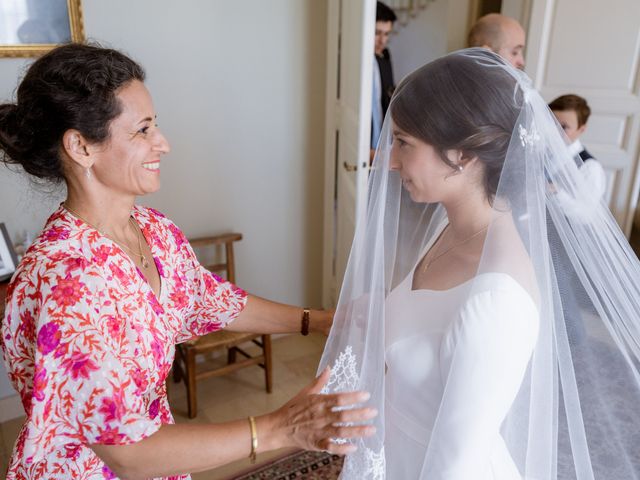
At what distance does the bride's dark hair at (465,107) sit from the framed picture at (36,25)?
167 cm

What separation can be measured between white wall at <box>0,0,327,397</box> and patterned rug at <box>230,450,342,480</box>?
104 centimetres

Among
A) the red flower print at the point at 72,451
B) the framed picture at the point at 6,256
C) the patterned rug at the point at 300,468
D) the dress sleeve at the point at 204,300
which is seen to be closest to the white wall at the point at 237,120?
the framed picture at the point at 6,256

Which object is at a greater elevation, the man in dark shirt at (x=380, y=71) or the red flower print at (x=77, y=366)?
the man in dark shirt at (x=380, y=71)

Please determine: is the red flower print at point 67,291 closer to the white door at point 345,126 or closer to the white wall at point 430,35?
the white door at point 345,126

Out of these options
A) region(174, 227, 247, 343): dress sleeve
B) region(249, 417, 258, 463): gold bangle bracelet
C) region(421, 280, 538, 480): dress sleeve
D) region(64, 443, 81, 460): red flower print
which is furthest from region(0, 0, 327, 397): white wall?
region(421, 280, 538, 480): dress sleeve

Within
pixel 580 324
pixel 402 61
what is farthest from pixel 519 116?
pixel 402 61

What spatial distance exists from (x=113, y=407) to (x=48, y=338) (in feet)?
0.53

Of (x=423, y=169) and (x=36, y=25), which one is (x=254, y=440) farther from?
(x=36, y=25)

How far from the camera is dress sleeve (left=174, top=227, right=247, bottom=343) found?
4.45 feet

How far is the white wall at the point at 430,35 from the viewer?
3.99 m

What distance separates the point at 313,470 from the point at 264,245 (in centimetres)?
124

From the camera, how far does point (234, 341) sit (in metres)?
2.39

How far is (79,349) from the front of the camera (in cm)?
89

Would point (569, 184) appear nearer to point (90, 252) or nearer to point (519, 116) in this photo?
point (519, 116)
